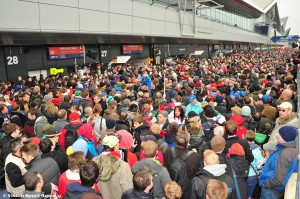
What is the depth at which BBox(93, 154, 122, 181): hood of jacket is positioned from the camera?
395 centimetres

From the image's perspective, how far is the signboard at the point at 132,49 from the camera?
24.9m

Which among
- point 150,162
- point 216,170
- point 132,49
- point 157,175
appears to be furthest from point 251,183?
point 132,49

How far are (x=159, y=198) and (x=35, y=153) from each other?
1.89 meters

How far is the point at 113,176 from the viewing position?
4.00 meters

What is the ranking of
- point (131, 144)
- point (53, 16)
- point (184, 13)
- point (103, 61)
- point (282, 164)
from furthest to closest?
point (184, 13), point (103, 61), point (53, 16), point (131, 144), point (282, 164)

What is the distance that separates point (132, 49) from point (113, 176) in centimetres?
2250

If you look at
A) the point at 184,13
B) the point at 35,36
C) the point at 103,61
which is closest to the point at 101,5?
the point at 35,36

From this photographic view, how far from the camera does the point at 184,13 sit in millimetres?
27672

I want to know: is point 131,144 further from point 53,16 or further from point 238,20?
point 238,20

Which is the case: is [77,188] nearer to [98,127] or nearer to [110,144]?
[110,144]

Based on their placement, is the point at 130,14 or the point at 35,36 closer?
the point at 35,36

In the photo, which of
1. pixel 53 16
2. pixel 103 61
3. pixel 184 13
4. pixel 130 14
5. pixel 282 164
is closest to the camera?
pixel 282 164

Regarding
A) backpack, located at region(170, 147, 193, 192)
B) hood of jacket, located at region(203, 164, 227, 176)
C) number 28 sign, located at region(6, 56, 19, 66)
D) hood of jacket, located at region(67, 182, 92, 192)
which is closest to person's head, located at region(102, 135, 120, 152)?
backpack, located at region(170, 147, 193, 192)

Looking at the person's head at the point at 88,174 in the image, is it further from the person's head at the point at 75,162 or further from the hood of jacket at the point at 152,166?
the hood of jacket at the point at 152,166
